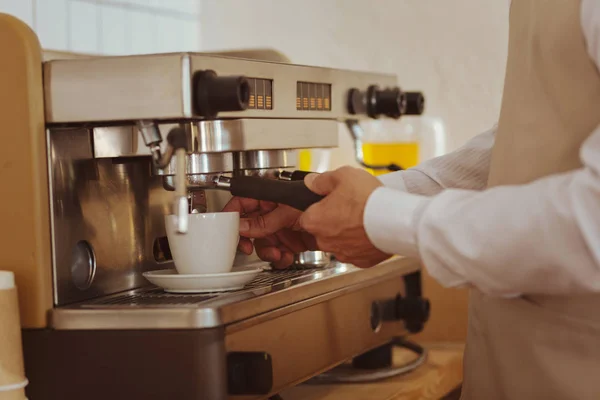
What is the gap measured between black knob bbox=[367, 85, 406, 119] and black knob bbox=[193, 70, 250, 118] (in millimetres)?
476

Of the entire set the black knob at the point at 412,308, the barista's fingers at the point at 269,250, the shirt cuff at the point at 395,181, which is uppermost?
the shirt cuff at the point at 395,181

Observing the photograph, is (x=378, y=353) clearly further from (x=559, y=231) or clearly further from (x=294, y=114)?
(x=559, y=231)

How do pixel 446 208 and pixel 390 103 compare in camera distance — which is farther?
pixel 390 103

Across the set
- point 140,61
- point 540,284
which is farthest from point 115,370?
point 540,284

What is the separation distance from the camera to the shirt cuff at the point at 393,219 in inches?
34.3

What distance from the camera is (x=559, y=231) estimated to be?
77cm

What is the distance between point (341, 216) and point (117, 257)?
271 mm

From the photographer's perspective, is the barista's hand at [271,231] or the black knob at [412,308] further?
the black knob at [412,308]

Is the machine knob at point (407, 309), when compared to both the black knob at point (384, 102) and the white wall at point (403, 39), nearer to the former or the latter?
the black knob at point (384, 102)

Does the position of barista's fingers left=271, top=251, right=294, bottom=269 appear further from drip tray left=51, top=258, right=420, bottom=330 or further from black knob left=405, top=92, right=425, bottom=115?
black knob left=405, top=92, right=425, bottom=115

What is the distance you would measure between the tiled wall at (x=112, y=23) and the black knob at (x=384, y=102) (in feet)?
1.77

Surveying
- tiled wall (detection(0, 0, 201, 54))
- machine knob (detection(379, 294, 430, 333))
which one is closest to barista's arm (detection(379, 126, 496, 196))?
machine knob (detection(379, 294, 430, 333))

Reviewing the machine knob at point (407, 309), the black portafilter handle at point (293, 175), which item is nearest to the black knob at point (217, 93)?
the black portafilter handle at point (293, 175)

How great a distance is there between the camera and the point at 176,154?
2.93 feet
